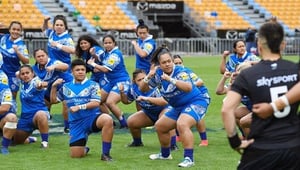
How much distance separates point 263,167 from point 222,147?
194 inches

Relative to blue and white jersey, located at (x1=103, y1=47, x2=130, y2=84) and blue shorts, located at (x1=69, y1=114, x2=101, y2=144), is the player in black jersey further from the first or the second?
blue and white jersey, located at (x1=103, y1=47, x2=130, y2=84)

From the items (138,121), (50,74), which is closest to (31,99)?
(50,74)

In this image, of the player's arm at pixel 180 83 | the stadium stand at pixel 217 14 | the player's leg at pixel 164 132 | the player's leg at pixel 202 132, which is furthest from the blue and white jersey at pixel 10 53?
the stadium stand at pixel 217 14

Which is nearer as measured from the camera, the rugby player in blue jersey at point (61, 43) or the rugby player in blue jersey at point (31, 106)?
the rugby player in blue jersey at point (31, 106)

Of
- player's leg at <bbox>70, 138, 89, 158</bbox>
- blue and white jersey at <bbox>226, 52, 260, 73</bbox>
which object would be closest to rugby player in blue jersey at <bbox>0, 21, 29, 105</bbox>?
player's leg at <bbox>70, 138, 89, 158</bbox>

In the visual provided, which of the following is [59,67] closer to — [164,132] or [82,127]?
[82,127]

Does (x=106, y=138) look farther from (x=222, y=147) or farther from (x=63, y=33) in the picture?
(x=63, y=33)

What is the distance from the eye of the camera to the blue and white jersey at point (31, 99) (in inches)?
384

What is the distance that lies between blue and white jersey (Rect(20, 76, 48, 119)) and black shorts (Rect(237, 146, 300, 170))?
5550 millimetres

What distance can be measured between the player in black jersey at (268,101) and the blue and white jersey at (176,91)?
3278mm

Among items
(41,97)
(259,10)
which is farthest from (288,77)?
(259,10)

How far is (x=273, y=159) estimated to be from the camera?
465cm

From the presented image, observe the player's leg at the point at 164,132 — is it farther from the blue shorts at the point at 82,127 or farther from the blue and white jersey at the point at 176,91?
the blue shorts at the point at 82,127

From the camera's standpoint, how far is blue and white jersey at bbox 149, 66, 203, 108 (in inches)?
317
